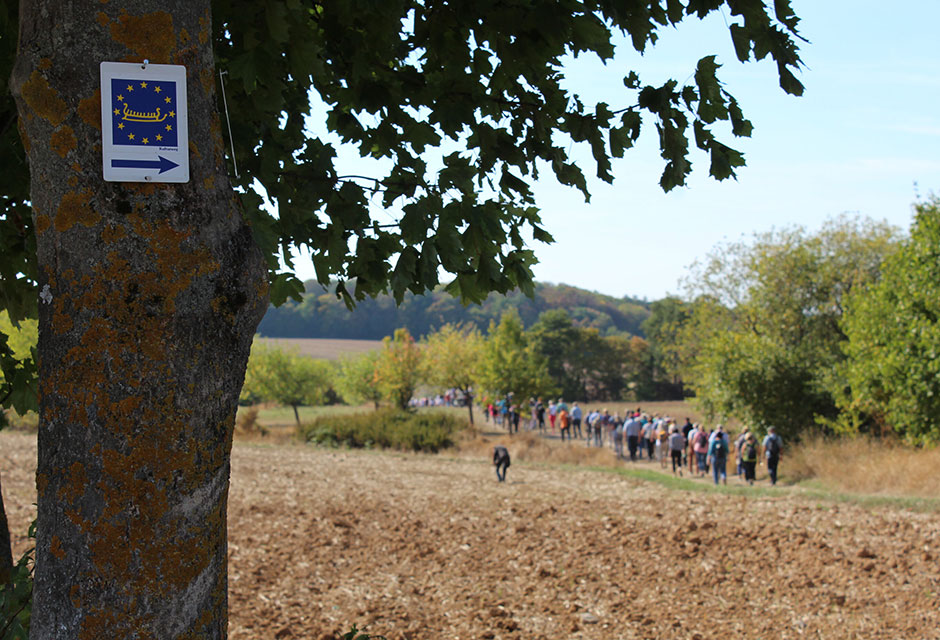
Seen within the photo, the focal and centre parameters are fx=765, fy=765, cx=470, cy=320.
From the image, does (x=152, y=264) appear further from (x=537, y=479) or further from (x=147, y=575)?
(x=537, y=479)

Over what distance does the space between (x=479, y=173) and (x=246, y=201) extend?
1171 mm

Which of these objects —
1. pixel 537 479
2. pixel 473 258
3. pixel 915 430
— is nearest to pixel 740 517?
pixel 537 479

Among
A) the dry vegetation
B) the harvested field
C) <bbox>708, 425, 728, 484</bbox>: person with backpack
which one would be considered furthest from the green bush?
the harvested field

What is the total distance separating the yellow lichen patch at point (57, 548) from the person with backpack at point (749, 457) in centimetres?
1839

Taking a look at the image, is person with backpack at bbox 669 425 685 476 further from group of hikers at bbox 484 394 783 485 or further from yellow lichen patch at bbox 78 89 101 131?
yellow lichen patch at bbox 78 89 101 131

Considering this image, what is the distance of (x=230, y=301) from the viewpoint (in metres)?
2.07

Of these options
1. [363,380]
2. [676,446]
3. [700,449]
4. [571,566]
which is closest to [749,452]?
[700,449]

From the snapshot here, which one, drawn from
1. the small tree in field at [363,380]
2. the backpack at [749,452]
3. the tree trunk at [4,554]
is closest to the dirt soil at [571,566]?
the tree trunk at [4,554]

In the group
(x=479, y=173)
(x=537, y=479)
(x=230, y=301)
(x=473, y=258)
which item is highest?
(x=479, y=173)

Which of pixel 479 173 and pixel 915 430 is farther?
pixel 915 430

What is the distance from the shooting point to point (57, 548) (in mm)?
1930

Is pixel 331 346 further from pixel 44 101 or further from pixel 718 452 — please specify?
pixel 44 101

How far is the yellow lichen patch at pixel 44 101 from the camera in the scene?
1.98 metres

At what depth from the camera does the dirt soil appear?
732 centimetres
